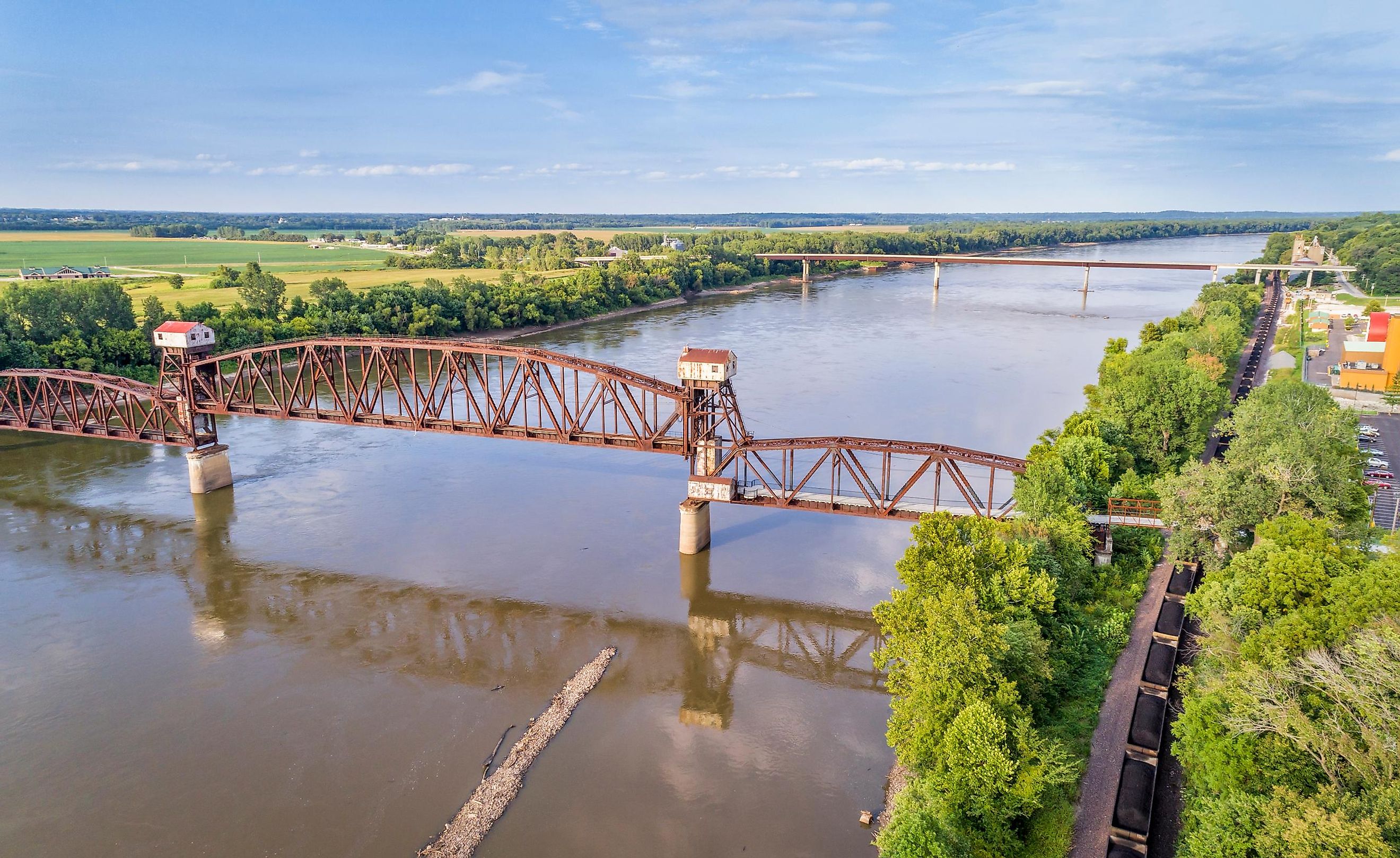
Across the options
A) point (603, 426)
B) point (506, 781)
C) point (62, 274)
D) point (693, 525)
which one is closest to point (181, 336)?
point (603, 426)

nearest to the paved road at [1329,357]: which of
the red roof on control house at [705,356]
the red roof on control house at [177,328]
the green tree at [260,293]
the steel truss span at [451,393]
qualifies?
the red roof on control house at [705,356]

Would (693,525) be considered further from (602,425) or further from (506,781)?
(506,781)

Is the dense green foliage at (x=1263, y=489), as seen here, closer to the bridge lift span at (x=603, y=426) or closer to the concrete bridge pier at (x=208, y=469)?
the bridge lift span at (x=603, y=426)

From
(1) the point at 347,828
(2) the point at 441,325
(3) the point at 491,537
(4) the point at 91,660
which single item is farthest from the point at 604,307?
(1) the point at 347,828

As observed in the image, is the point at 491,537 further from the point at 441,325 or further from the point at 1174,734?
the point at 441,325

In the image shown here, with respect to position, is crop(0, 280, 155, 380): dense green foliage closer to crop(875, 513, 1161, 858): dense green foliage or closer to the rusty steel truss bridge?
the rusty steel truss bridge

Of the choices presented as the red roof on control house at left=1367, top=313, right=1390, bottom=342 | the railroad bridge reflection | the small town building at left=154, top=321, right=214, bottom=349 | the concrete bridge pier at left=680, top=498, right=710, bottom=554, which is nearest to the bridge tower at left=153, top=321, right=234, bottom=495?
the small town building at left=154, top=321, right=214, bottom=349
